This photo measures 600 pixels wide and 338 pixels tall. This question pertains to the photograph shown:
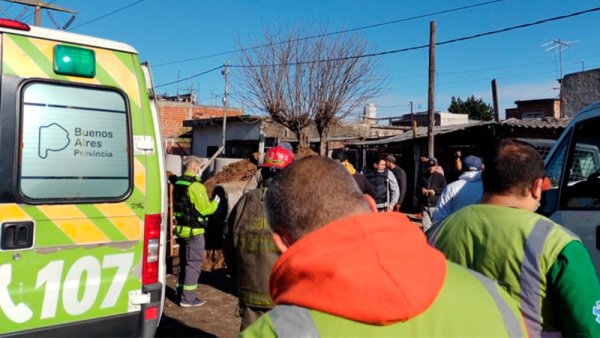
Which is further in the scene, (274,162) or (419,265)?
(274,162)

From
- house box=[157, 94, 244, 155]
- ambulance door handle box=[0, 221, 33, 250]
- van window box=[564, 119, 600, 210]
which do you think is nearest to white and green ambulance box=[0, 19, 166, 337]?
ambulance door handle box=[0, 221, 33, 250]

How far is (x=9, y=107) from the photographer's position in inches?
119

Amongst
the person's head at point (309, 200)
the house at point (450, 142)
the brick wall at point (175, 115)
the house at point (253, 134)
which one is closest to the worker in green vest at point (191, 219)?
the person's head at point (309, 200)

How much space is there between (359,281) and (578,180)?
3391 millimetres

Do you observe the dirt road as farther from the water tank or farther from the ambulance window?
the water tank

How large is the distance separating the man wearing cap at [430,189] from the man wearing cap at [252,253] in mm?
6422

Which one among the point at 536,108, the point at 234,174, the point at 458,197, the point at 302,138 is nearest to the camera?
the point at 458,197

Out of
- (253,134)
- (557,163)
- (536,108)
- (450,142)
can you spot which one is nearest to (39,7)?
(253,134)

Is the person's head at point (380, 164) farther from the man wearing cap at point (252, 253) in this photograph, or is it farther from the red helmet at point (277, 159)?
the man wearing cap at point (252, 253)

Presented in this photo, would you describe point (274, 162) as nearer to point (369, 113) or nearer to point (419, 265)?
point (419, 265)

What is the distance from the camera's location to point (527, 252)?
6.27 feet

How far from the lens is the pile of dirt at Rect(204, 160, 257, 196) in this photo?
11.6m

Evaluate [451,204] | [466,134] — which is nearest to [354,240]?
[451,204]

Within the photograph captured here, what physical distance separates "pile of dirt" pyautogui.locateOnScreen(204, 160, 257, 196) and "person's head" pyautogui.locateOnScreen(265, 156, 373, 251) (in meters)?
9.94
